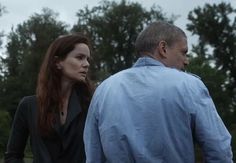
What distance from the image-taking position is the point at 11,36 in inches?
2729

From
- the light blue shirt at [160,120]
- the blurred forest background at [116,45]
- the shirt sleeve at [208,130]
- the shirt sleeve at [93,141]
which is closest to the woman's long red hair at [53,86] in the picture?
the shirt sleeve at [93,141]

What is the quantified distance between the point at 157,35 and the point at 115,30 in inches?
2322

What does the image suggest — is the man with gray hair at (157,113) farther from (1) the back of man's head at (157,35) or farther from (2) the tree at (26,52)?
(2) the tree at (26,52)

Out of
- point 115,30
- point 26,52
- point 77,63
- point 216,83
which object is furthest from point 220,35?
point 77,63

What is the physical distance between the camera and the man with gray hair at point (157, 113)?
3.06 metres

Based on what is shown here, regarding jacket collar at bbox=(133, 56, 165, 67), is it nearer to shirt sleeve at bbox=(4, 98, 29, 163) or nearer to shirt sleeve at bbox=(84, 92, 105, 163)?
shirt sleeve at bbox=(84, 92, 105, 163)

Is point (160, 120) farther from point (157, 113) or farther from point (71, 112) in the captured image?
point (71, 112)

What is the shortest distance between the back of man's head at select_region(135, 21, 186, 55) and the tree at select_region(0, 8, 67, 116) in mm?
59287

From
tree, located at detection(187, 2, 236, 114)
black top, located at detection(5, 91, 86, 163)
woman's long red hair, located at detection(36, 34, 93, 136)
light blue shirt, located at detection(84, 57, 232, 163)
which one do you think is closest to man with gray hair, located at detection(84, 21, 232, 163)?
light blue shirt, located at detection(84, 57, 232, 163)

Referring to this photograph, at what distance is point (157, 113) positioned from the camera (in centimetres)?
312

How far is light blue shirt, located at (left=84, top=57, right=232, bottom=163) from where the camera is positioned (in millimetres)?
3053

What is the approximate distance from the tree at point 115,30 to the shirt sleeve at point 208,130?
57.1 m

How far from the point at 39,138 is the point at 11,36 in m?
66.8

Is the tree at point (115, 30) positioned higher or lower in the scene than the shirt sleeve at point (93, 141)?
higher
